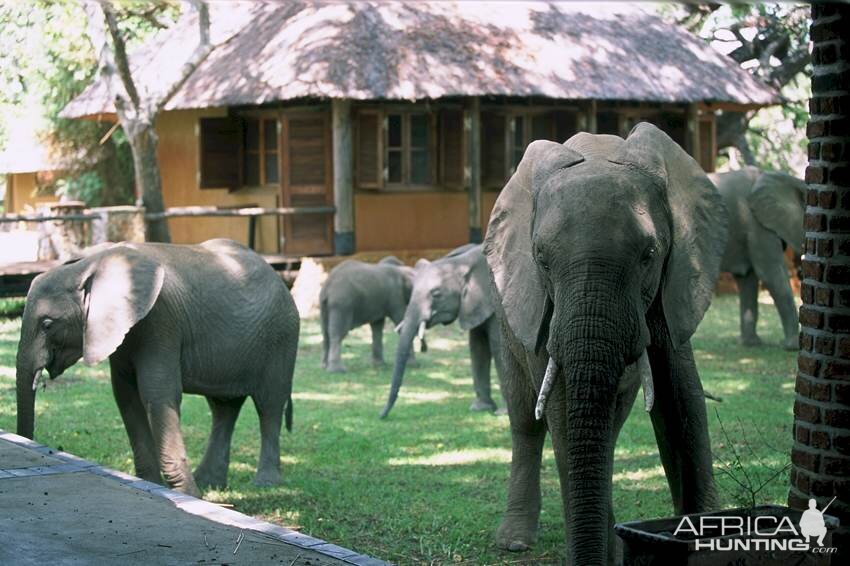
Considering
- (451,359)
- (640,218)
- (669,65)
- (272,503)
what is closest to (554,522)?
(272,503)

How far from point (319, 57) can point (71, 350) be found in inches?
494

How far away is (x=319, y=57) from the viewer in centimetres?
1983

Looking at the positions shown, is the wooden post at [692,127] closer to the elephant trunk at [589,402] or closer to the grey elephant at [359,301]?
the grey elephant at [359,301]

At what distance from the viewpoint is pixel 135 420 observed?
821cm

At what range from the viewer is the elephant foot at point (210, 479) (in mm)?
8695

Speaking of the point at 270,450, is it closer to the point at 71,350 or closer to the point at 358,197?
the point at 71,350

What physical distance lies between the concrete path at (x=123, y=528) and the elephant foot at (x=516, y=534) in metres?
1.69

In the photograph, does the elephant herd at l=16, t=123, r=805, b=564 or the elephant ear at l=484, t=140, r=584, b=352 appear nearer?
the elephant herd at l=16, t=123, r=805, b=564

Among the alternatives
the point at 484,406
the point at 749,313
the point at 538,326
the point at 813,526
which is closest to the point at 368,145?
the point at 749,313

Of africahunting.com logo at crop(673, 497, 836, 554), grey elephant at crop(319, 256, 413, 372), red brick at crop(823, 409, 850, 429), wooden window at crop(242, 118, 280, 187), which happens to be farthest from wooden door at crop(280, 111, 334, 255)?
africahunting.com logo at crop(673, 497, 836, 554)

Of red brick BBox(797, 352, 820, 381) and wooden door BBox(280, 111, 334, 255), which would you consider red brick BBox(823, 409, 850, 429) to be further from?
wooden door BBox(280, 111, 334, 255)

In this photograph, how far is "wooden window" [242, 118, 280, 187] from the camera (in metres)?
22.1

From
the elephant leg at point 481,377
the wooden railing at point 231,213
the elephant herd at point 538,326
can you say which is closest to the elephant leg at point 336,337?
the elephant leg at point 481,377

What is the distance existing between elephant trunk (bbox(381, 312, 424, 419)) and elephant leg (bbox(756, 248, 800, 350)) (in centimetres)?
582
